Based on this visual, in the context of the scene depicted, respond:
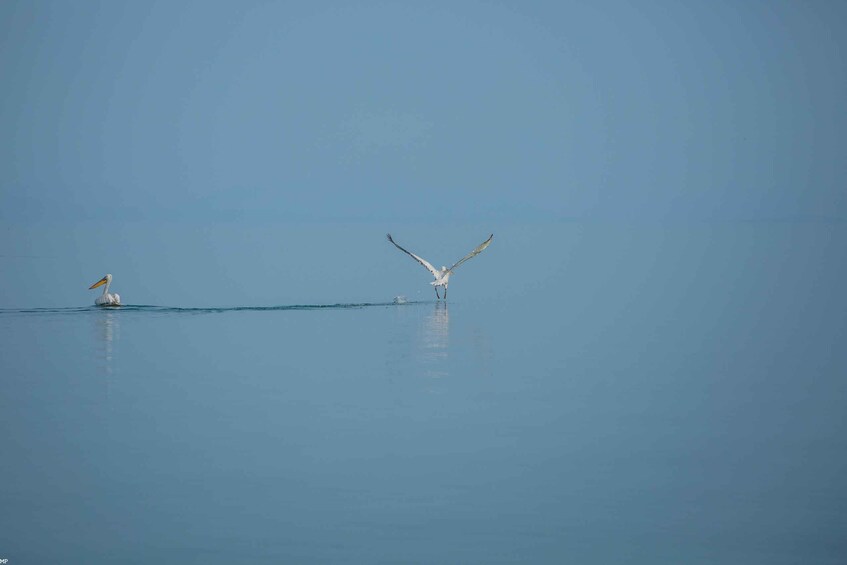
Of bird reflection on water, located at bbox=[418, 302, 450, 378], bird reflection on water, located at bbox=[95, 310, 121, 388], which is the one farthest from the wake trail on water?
bird reflection on water, located at bbox=[418, 302, 450, 378]

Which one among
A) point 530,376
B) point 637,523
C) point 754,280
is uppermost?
point 754,280

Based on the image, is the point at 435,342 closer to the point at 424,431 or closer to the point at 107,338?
the point at 107,338

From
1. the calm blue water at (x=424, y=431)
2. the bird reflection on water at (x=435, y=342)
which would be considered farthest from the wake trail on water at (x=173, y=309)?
the bird reflection on water at (x=435, y=342)

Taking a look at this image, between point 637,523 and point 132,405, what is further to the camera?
point 132,405

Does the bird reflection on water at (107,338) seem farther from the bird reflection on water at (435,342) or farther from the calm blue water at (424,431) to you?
the bird reflection on water at (435,342)

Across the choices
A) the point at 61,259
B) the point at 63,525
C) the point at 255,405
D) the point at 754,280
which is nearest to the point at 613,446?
the point at 255,405

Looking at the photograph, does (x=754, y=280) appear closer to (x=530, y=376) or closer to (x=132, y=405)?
(x=530, y=376)

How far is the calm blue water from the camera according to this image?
1194 cm

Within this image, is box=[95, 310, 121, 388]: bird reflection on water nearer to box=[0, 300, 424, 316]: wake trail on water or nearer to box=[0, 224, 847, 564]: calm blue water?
box=[0, 224, 847, 564]: calm blue water

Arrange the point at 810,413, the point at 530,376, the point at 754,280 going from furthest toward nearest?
the point at 754,280
the point at 530,376
the point at 810,413

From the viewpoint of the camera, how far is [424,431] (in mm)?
16250

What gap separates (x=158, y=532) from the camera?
39.3ft

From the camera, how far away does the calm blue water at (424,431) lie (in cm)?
1194

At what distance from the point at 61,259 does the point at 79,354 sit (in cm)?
3046
